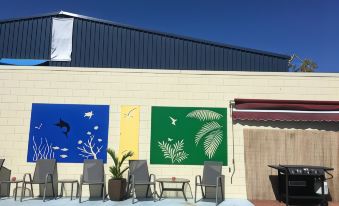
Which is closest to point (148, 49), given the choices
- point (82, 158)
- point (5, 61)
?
point (5, 61)

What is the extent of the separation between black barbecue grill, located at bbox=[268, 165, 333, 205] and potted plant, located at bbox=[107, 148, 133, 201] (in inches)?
135

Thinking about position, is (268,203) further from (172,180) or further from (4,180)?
(4,180)

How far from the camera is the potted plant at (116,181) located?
835cm

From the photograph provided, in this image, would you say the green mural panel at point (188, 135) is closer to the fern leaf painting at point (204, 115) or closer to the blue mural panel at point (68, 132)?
the fern leaf painting at point (204, 115)

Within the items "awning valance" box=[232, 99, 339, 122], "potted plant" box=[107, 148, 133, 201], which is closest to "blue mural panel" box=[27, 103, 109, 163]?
"potted plant" box=[107, 148, 133, 201]

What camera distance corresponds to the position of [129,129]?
9266mm

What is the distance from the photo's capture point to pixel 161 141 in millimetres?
9203

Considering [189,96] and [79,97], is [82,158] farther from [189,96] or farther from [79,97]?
[189,96]

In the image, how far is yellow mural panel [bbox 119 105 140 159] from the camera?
9195mm

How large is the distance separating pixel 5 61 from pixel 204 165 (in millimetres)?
9083

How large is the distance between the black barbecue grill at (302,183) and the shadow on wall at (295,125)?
122cm

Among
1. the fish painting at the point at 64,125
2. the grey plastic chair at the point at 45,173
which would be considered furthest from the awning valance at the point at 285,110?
the grey plastic chair at the point at 45,173

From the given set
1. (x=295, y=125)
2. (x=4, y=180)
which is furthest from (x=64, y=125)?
(x=295, y=125)

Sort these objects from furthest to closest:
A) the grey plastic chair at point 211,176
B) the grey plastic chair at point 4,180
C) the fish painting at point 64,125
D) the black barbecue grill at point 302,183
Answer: the fish painting at point 64,125 → the grey plastic chair at point 4,180 → the grey plastic chair at point 211,176 → the black barbecue grill at point 302,183
